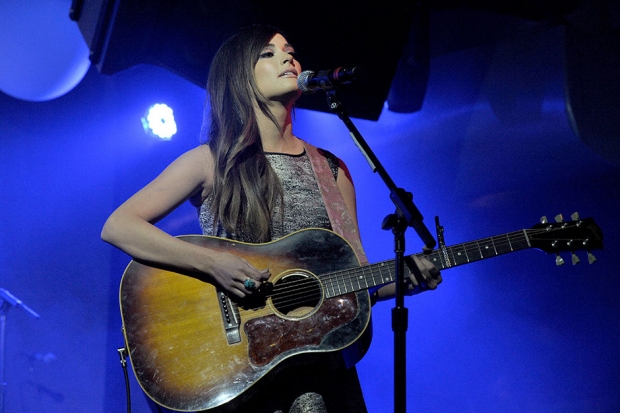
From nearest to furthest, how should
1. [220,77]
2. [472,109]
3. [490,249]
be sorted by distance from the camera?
[490,249]
[220,77]
[472,109]

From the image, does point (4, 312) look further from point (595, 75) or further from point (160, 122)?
point (595, 75)

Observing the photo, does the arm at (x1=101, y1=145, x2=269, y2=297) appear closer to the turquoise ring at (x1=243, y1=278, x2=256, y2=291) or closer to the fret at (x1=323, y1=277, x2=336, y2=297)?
the turquoise ring at (x1=243, y1=278, x2=256, y2=291)

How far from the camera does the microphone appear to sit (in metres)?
2.14

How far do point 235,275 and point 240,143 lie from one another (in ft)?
2.33

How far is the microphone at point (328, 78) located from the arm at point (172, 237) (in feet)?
1.94

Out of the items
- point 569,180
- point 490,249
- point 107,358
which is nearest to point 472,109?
point 569,180

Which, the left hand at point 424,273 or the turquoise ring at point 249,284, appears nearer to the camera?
the turquoise ring at point 249,284

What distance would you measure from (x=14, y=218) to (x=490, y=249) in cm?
305

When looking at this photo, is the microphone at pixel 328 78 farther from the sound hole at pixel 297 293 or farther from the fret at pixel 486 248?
the fret at pixel 486 248

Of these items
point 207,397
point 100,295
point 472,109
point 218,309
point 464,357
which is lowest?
point 207,397

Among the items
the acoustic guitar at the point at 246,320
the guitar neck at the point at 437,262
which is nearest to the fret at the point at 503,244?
the guitar neck at the point at 437,262

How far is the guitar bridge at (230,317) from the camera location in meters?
2.12

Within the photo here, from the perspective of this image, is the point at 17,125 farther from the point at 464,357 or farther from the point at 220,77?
the point at 464,357

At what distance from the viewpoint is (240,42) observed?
2.93 meters
